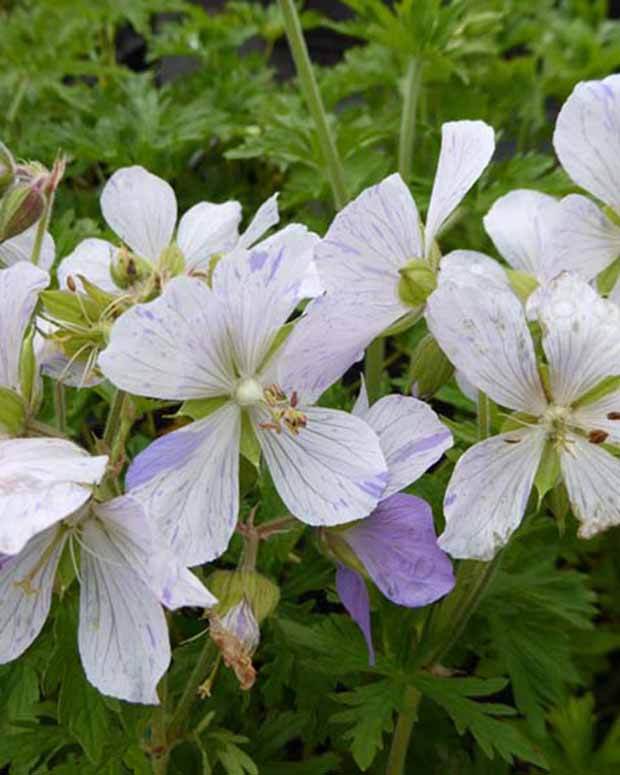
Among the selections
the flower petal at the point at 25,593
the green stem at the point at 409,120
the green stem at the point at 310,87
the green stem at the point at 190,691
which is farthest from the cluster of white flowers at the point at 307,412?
the green stem at the point at 409,120

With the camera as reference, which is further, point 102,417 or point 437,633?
point 102,417

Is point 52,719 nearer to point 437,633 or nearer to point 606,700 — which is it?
point 437,633

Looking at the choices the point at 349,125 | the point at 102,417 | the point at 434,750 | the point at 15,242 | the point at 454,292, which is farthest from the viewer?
the point at 349,125

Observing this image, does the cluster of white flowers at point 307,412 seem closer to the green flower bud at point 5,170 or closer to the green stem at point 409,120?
the green flower bud at point 5,170

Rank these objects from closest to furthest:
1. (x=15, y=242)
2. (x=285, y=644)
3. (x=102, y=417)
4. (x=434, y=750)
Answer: (x=15, y=242)
(x=285, y=644)
(x=434, y=750)
(x=102, y=417)

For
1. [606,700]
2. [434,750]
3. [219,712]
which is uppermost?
[219,712]

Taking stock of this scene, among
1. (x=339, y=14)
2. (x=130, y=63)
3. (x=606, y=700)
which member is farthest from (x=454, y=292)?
(x=339, y=14)

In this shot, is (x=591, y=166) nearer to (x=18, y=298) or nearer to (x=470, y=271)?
(x=470, y=271)

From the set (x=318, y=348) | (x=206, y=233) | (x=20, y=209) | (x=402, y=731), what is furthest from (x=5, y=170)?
(x=402, y=731)
